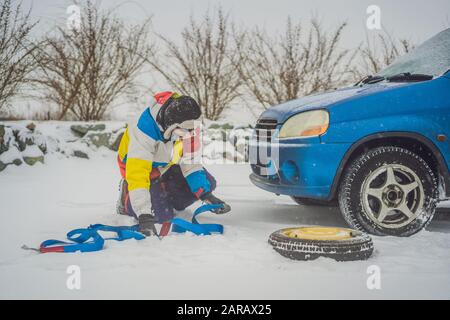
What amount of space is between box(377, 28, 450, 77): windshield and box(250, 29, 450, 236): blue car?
1.13 ft

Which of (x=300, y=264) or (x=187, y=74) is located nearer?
(x=300, y=264)

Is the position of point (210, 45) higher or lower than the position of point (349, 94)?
higher

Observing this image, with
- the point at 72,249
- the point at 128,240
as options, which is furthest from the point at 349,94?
the point at 72,249

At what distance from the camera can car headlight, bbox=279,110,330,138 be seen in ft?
11.9

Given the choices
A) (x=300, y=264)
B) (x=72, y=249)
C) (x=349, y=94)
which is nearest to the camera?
(x=300, y=264)

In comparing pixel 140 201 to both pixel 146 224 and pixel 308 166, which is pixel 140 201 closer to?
pixel 146 224

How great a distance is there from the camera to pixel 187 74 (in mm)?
9125

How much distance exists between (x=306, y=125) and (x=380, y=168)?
624 mm

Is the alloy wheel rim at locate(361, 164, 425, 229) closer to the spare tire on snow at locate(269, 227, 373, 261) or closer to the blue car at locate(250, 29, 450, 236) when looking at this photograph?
the blue car at locate(250, 29, 450, 236)

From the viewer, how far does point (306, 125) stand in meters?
3.70

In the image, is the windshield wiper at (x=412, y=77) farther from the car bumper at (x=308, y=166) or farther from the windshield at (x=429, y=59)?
the car bumper at (x=308, y=166)
